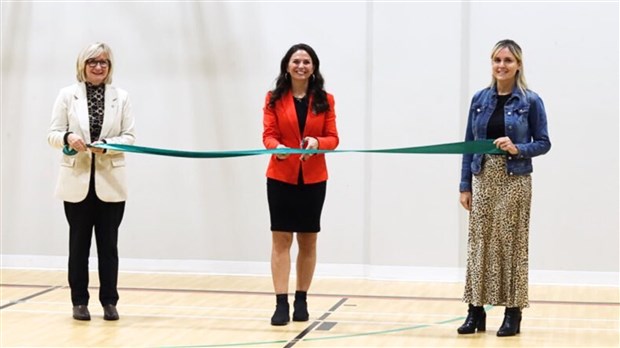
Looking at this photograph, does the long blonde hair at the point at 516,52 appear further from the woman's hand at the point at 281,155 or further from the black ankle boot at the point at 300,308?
the black ankle boot at the point at 300,308

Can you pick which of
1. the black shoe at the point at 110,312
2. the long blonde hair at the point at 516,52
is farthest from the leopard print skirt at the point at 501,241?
the black shoe at the point at 110,312

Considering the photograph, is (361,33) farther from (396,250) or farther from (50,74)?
(50,74)

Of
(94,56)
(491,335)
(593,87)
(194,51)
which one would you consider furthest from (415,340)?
(194,51)

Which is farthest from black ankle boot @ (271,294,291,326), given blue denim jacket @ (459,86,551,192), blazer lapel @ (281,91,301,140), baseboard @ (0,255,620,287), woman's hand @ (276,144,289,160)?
baseboard @ (0,255,620,287)

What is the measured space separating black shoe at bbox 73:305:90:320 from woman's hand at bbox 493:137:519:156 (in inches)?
98.7

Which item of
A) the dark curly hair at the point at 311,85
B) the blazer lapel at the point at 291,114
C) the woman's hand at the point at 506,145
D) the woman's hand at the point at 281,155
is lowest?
the woman's hand at the point at 281,155

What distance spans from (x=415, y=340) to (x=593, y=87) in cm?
317

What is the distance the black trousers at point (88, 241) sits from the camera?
6.06m

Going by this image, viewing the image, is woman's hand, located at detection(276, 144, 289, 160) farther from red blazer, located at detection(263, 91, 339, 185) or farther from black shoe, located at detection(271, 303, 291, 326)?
black shoe, located at detection(271, 303, 291, 326)

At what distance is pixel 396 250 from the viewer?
26.8ft

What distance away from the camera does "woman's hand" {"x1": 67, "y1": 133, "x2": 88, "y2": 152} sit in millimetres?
5832

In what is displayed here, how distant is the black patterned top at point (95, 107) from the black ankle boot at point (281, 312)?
139 cm

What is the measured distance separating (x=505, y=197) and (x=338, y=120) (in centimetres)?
289

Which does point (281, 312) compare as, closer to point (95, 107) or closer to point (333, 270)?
point (95, 107)
